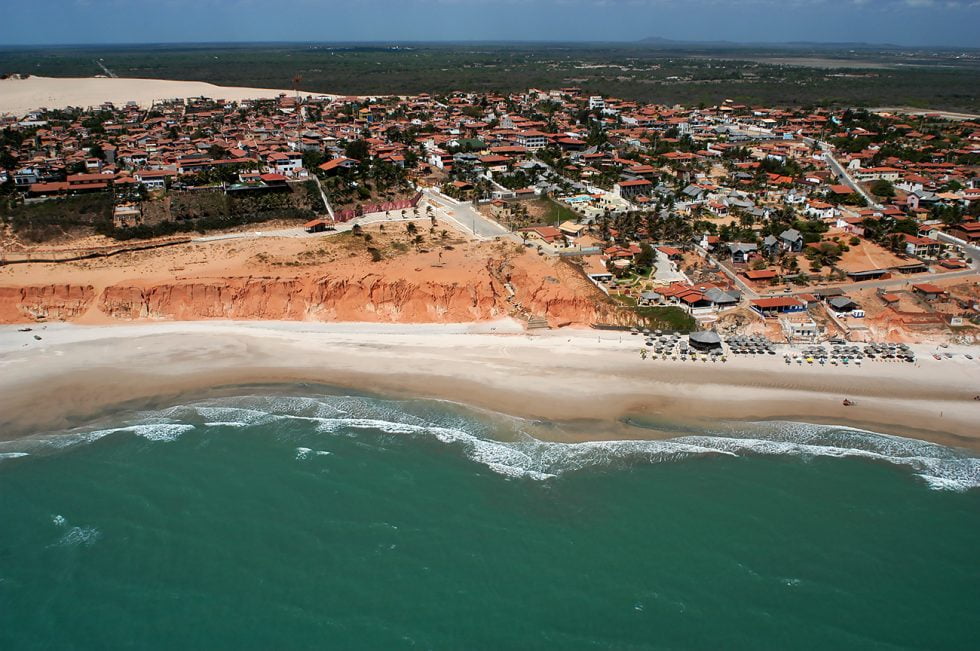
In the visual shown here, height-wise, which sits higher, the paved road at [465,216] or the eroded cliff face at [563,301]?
the paved road at [465,216]

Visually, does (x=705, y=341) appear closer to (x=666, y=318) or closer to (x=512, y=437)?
(x=666, y=318)

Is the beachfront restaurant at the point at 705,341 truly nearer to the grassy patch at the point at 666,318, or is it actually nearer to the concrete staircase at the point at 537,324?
the grassy patch at the point at 666,318

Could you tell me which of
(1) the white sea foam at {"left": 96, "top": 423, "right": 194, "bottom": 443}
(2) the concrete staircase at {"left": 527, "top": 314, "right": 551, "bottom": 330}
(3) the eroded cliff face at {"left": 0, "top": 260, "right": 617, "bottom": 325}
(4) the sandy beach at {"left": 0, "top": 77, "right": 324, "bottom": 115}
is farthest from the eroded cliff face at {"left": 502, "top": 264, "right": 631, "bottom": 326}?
→ (4) the sandy beach at {"left": 0, "top": 77, "right": 324, "bottom": 115}

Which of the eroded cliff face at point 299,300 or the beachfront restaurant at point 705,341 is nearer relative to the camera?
the beachfront restaurant at point 705,341

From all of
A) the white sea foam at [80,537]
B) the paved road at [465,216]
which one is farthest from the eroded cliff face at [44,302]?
the paved road at [465,216]

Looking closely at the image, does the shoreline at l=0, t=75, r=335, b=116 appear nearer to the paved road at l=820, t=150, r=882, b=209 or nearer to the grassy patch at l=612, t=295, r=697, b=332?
the paved road at l=820, t=150, r=882, b=209

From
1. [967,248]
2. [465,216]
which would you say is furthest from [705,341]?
[967,248]

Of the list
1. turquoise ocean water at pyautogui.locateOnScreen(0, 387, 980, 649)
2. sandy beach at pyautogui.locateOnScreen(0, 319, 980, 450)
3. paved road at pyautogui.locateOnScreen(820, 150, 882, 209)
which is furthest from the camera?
paved road at pyautogui.locateOnScreen(820, 150, 882, 209)
